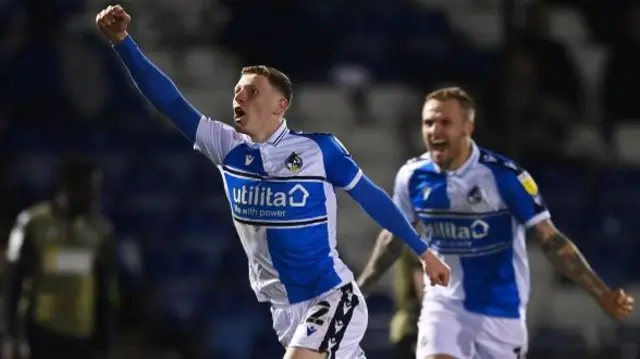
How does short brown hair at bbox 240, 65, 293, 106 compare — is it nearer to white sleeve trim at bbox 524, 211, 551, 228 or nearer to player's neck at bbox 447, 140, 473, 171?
player's neck at bbox 447, 140, 473, 171

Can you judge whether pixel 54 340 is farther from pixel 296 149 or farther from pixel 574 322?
pixel 574 322

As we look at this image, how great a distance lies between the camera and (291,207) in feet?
19.4

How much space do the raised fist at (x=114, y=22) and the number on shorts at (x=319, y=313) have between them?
1.23 meters

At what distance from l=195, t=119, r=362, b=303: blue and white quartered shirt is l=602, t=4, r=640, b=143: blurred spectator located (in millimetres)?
5384

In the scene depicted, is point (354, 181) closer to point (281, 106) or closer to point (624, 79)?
point (281, 106)

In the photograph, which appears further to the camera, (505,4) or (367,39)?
(367,39)

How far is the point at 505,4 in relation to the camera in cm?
1048

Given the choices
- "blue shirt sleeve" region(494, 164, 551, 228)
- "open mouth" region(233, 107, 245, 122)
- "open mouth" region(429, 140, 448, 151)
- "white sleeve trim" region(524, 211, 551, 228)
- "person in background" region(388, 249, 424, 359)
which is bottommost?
"person in background" region(388, 249, 424, 359)

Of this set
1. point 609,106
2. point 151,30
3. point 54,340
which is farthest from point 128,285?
point 609,106

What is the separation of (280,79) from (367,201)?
57cm

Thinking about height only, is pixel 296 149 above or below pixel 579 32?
below

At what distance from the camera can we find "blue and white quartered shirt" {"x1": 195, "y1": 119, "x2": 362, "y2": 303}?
591cm

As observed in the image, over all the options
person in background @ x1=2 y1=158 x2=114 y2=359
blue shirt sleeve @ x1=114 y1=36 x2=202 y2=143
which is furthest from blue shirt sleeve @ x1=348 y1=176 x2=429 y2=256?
person in background @ x1=2 y1=158 x2=114 y2=359

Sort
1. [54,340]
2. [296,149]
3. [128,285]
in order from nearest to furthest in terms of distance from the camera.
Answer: [296,149] → [54,340] → [128,285]
